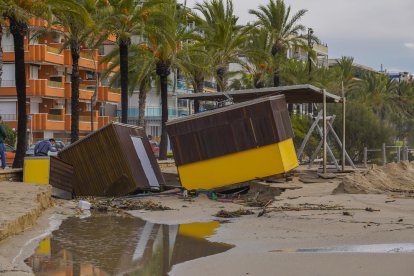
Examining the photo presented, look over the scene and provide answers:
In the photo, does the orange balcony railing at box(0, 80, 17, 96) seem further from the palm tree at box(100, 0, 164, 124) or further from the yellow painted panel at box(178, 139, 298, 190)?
the yellow painted panel at box(178, 139, 298, 190)

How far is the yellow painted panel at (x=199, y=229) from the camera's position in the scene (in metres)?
13.2

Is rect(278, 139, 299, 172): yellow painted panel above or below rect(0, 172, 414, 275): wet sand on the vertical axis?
above

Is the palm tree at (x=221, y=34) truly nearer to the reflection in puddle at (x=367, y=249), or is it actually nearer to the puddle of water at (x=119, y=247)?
the puddle of water at (x=119, y=247)

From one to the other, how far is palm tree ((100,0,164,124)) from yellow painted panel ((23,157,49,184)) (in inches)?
502

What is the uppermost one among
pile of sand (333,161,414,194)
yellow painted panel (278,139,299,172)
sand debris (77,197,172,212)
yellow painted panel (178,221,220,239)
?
yellow painted panel (278,139,299,172)

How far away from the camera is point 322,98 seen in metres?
25.1

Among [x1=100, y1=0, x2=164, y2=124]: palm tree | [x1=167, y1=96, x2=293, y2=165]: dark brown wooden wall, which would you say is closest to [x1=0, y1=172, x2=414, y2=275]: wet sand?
[x1=167, y1=96, x2=293, y2=165]: dark brown wooden wall

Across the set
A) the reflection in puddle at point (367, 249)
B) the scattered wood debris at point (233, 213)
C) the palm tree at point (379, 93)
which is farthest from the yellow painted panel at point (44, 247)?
the palm tree at point (379, 93)

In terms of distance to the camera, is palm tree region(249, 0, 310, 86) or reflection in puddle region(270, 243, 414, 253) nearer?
reflection in puddle region(270, 243, 414, 253)

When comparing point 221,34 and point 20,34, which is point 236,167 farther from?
point 221,34

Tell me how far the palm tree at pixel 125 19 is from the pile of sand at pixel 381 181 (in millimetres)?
14318

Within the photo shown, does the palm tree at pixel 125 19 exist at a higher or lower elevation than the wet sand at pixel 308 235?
higher

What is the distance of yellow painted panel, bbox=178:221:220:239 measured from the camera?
13205 millimetres

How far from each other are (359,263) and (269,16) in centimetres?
3923
